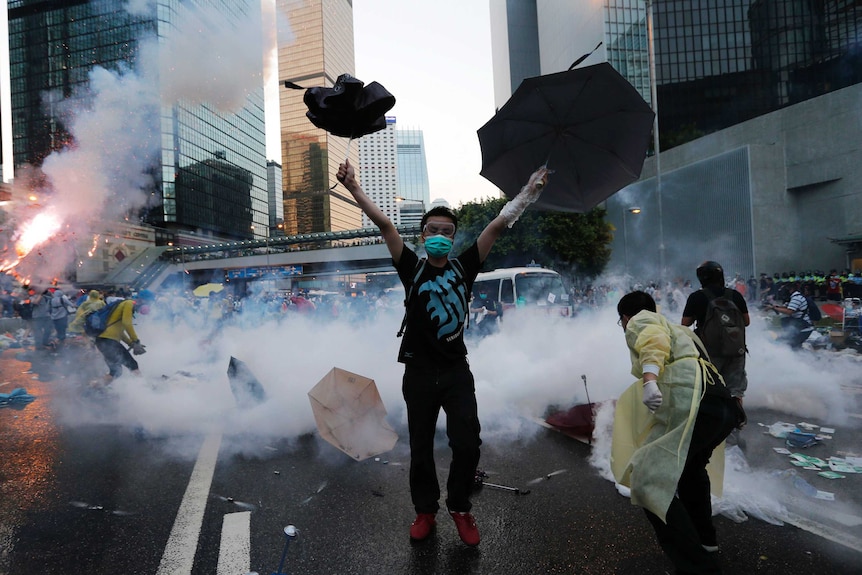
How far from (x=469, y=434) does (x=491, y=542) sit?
58cm

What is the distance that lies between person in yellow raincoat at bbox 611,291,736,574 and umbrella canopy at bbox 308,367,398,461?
2088 millimetres

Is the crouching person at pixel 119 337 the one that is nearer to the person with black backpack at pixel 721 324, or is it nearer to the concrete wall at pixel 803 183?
the person with black backpack at pixel 721 324

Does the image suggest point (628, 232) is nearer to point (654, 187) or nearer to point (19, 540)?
point (654, 187)

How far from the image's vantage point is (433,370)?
2.72m

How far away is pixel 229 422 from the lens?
5113 mm

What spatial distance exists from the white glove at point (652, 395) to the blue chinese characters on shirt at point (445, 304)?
0.99 metres

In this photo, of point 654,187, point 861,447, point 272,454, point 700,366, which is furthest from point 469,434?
point 654,187

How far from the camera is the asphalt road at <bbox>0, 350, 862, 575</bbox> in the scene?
2.51 m

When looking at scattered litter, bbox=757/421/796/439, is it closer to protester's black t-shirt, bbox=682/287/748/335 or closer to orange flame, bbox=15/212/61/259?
protester's black t-shirt, bbox=682/287/748/335

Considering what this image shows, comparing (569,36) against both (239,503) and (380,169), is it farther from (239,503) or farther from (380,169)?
(380,169)

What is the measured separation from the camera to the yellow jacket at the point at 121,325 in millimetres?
6946

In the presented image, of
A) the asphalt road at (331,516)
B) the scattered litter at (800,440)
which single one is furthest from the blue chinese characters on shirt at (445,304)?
the scattered litter at (800,440)

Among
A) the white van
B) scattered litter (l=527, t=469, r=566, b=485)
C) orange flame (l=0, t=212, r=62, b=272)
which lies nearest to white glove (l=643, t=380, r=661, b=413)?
scattered litter (l=527, t=469, r=566, b=485)

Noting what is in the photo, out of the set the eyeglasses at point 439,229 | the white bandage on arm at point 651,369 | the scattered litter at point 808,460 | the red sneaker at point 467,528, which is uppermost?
the eyeglasses at point 439,229
